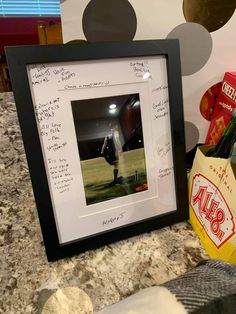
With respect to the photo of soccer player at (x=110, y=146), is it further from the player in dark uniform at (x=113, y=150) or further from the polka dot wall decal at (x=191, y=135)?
the polka dot wall decal at (x=191, y=135)

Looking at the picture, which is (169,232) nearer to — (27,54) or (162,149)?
(162,149)

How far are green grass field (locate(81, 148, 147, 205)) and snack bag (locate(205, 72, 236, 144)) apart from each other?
256mm

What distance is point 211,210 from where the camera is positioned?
531 millimetres

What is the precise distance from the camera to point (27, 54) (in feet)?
1.39

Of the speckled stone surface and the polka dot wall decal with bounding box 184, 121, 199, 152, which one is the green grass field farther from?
the polka dot wall decal with bounding box 184, 121, 199, 152

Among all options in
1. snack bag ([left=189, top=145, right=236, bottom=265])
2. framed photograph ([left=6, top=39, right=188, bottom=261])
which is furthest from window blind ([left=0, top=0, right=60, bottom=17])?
snack bag ([left=189, top=145, right=236, bottom=265])

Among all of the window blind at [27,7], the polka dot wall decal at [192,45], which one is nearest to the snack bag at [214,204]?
the polka dot wall decal at [192,45]

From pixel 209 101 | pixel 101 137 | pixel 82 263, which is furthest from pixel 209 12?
pixel 82 263

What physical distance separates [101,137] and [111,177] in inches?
3.3

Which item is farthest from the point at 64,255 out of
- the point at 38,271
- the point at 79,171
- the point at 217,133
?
the point at 217,133

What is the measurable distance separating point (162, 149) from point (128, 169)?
84 millimetres

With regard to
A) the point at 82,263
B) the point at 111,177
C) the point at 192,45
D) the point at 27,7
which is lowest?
the point at 82,263

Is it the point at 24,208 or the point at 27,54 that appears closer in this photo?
the point at 27,54

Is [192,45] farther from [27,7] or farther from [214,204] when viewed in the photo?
[27,7]
